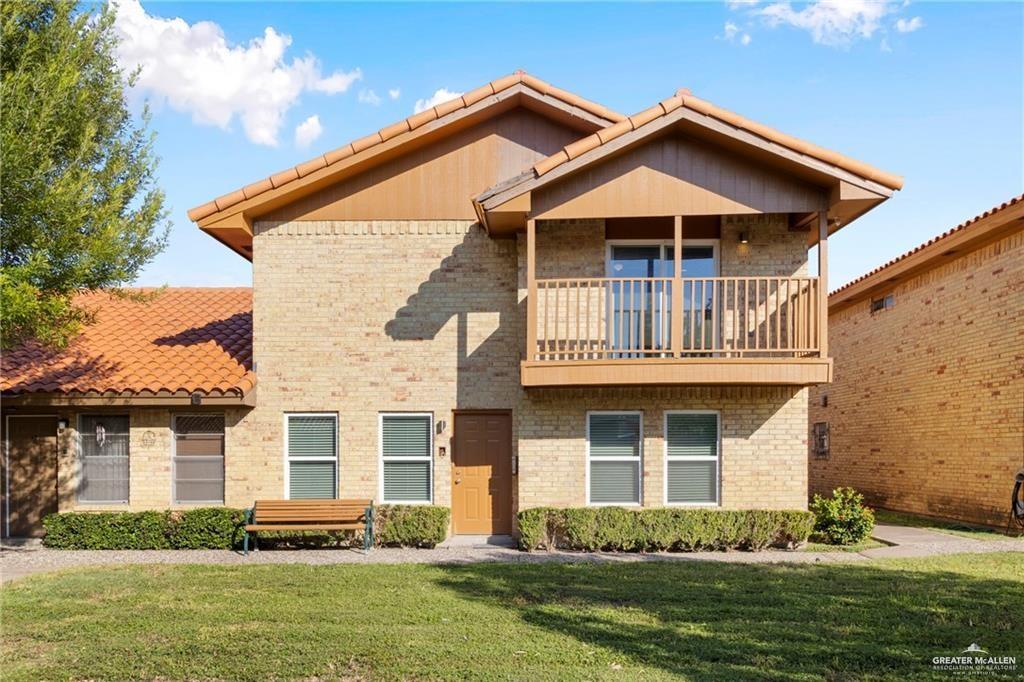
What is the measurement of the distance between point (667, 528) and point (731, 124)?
20.5 ft

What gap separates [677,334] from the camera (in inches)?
449

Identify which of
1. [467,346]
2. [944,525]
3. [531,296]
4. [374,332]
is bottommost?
[944,525]

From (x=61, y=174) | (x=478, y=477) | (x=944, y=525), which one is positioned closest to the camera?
(x=61, y=174)

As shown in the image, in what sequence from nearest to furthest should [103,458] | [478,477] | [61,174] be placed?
1. [61,174]
2. [478,477]
3. [103,458]

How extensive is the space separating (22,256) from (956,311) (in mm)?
16415

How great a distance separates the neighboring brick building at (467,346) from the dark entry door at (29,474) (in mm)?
40

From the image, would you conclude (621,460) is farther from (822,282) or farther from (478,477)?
(822,282)

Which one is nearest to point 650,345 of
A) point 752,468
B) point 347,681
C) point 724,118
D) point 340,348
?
point 752,468

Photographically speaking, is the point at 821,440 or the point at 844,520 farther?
the point at 821,440

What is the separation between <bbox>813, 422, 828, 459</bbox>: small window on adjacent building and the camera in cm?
2128

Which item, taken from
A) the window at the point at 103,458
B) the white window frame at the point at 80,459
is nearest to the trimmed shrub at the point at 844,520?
the white window frame at the point at 80,459

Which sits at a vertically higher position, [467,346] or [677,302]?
[677,302]

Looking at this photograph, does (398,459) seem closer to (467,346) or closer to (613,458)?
(467,346)

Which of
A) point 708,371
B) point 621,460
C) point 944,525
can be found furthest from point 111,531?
point 944,525
